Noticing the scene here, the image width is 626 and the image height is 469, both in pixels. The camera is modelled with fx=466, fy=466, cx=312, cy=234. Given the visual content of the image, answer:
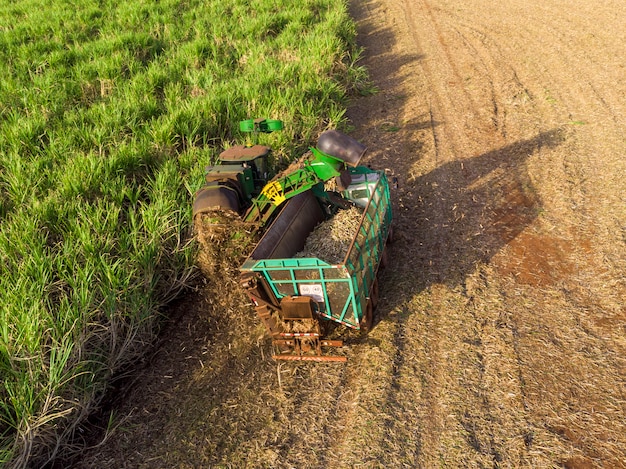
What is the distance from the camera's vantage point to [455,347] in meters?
4.81

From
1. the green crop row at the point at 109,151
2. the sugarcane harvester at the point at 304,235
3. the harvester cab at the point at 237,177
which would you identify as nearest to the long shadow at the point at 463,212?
the sugarcane harvester at the point at 304,235

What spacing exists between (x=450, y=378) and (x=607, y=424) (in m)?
1.30

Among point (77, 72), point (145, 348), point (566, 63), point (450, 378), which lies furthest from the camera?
point (566, 63)

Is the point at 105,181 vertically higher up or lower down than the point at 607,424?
higher up

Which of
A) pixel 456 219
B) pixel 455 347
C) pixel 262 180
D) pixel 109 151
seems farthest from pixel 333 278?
pixel 109 151

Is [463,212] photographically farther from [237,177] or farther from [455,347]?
[237,177]

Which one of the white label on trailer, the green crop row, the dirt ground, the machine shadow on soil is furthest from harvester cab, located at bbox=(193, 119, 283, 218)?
the machine shadow on soil

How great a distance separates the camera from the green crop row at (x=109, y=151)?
4160mm

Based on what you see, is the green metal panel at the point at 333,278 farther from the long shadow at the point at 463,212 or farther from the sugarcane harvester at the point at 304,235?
the long shadow at the point at 463,212

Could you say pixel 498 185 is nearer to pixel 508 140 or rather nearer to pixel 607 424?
pixel 508 140

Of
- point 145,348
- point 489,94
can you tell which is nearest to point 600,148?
point 489,94

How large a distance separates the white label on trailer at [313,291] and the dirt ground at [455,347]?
0.73 meters

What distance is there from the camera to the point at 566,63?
11.6 metres

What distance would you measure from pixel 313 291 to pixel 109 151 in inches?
171
